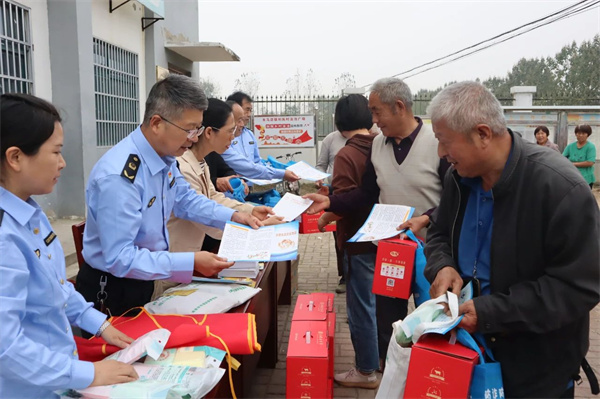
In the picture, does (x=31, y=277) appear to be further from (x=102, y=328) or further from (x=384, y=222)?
(x=384, y=222)

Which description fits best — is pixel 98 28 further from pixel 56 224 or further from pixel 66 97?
pixel 56 224

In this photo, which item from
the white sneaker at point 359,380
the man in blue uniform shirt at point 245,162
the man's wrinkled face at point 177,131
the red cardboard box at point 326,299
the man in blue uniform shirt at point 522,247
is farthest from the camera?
the man in blue uniform shirt at point 245,162

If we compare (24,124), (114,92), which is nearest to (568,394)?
(24,124)

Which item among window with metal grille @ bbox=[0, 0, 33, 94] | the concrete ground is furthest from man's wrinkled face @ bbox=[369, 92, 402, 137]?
window with metal grille @ bbox=[0, 0, 33, 94]

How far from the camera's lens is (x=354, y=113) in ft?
11.5

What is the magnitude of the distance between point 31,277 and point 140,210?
68 centimetres

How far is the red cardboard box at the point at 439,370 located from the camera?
1.53 metres

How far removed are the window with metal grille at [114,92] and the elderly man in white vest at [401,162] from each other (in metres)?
6.68

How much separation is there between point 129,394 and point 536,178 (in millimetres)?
1407

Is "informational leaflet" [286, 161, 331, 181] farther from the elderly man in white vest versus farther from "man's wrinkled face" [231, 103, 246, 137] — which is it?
the elderly man in white vest

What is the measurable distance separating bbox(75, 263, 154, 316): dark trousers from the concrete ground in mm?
1584

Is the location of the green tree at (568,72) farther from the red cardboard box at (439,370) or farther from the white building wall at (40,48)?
the red cardboard box at (439,370)

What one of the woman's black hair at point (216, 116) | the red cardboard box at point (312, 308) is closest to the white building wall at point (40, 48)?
the woman's black hair at point (216, 116)

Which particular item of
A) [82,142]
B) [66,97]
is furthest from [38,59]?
[82,142]
